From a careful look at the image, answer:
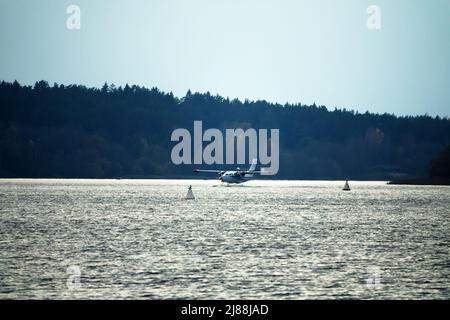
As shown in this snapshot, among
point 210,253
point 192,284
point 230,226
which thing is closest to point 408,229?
point 230,226

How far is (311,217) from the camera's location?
334 ft

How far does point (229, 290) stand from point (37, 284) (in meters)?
9.36

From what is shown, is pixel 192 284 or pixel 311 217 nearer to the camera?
pixel 192 284

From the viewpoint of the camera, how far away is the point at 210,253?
56.5 meters

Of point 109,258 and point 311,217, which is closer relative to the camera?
point 109,258

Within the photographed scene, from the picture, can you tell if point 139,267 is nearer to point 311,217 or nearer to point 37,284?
point 37,284
